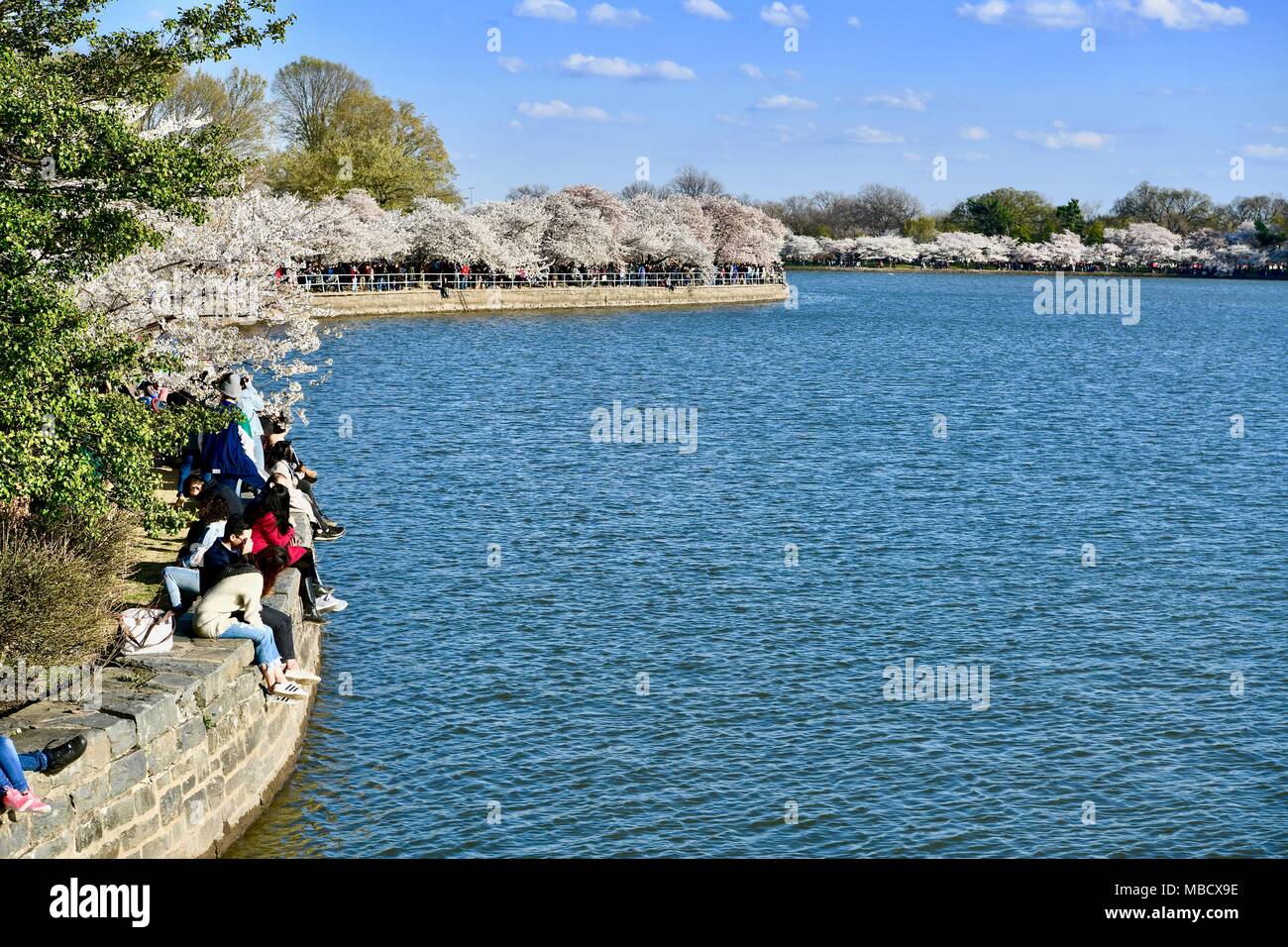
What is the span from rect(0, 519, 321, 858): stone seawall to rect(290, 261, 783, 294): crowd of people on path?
52964 millimetres

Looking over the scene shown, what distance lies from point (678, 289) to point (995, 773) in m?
90.6

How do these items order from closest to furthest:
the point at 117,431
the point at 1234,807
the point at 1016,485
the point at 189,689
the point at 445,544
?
the point at 189,689 → the point at 117,431 → the point at 1234,807 → the point at 445,544 → the point at 1016,485

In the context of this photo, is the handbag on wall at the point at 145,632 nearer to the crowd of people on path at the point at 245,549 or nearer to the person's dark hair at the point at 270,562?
the crowd of people on path at the point at 245,549

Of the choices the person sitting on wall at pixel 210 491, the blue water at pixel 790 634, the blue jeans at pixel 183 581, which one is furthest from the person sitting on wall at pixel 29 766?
the person sitting on wall at pixel 210 491

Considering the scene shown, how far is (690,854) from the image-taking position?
14.1m

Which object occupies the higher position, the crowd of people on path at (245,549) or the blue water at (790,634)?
the crowd of people on path at (245,549)

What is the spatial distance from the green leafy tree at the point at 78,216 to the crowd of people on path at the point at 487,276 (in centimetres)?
4990
